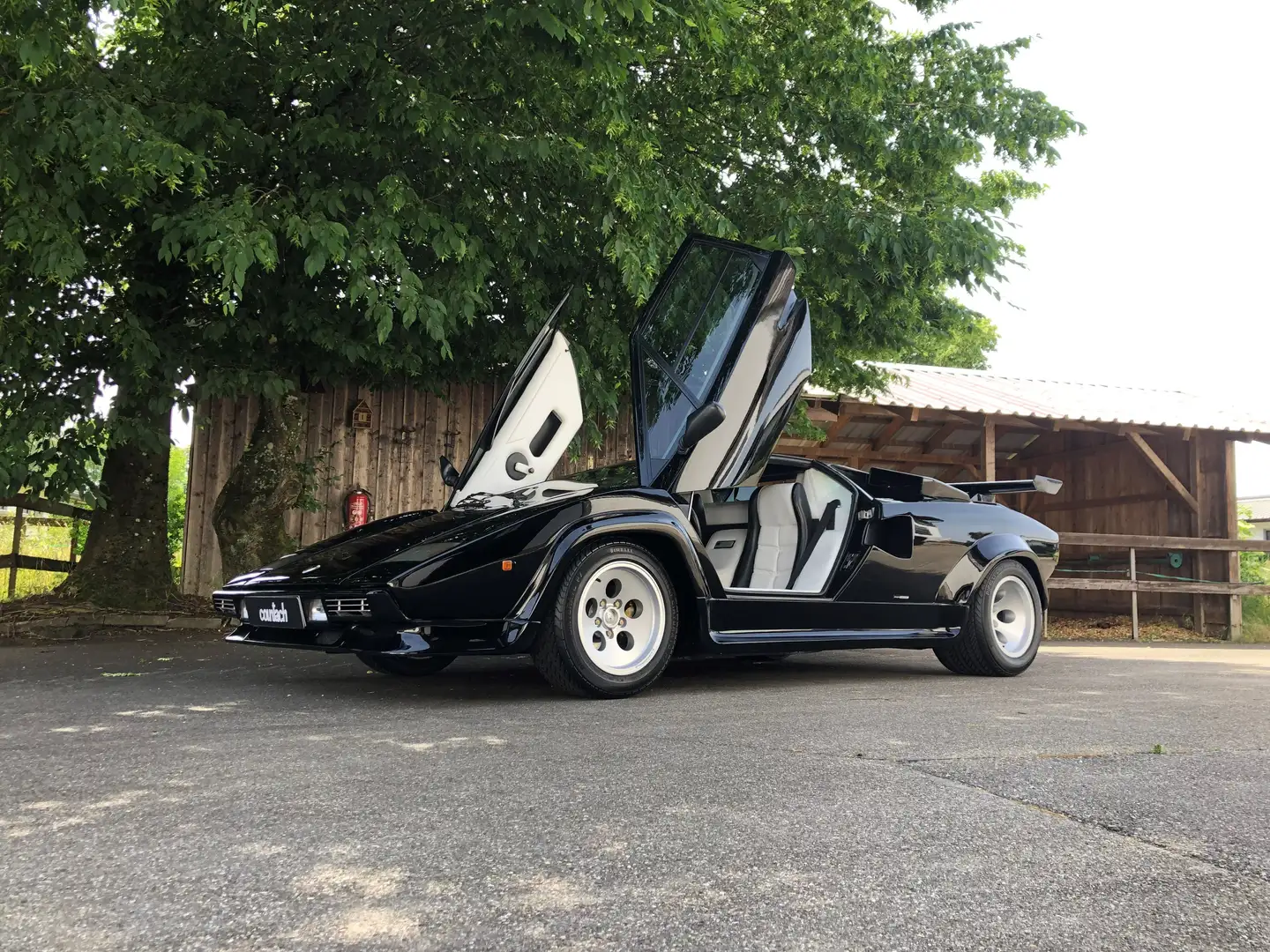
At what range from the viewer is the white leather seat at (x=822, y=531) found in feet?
18.8

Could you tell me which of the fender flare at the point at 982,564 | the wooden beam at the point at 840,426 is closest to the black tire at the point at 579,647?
the fender flare at the point at 982,564

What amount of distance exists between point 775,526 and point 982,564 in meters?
1.38

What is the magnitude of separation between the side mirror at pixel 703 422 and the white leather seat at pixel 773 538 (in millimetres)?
1124

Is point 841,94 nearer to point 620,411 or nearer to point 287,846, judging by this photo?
point 620,411

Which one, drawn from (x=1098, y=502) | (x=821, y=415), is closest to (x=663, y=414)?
(x=821, y=415)

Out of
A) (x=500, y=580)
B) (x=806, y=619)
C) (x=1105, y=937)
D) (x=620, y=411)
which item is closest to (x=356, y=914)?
(x=1105, y=937)

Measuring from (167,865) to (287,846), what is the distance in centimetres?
25

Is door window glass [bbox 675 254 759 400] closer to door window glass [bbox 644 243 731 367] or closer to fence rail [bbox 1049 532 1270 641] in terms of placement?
door window glass [bbox 644 243 731 367]

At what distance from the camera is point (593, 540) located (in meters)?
4.70

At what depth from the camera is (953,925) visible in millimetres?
1893

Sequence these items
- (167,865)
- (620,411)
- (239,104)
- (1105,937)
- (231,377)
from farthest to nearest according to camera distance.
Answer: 1. (620,411)
2. (231,377)
3. (239,104)
4. (167,865)
5. (1105,937)

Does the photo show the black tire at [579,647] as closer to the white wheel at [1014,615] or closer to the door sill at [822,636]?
the door sill at [822,636]

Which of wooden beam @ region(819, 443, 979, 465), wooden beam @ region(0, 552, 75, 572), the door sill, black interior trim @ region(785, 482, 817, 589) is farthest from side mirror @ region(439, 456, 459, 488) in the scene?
wooden beam @ region(819, 443, 979, 465)

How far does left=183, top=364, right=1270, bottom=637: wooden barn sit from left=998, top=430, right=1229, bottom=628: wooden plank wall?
2cm
